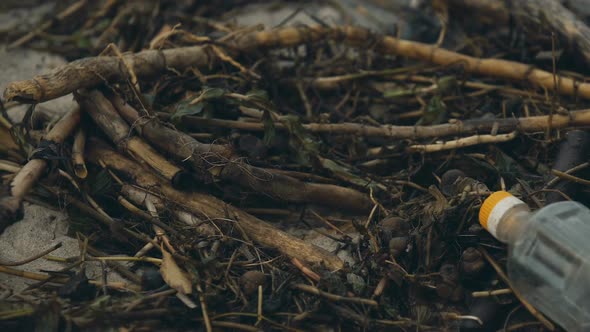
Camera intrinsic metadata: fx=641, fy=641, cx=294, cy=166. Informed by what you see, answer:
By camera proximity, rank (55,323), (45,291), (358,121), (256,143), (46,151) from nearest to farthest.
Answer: (55,323) < (45,291) < (46,151) < (256,143) < (358,121)

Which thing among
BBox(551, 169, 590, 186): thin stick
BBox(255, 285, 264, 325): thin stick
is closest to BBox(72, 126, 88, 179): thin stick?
BBox(255, 285, 264, 325): thin stick

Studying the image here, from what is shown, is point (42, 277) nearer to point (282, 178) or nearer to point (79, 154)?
point (79, 154)

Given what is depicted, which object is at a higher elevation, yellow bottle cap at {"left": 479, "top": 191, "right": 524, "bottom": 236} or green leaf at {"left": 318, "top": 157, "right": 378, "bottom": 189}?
yellow bottle cap at {"left": 479, "top": 191, "right": 524, "bottom": 236}

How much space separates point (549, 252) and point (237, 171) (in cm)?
104

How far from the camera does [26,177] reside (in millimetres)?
2059

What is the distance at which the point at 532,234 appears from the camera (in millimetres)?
1893

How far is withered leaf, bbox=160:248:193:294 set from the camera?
1964 millimetres

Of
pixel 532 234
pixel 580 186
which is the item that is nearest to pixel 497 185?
pixel 580 186

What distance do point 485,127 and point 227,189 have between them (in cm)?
102

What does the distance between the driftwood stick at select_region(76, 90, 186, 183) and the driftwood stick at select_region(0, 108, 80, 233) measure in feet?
0.24

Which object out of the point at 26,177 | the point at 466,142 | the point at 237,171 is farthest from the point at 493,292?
the point at 26,177

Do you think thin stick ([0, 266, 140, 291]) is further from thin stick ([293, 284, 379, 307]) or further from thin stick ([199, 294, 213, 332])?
thin stick ([293, 284, 379, 307])

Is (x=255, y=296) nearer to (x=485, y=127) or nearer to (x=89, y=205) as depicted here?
(x=89, y=205)

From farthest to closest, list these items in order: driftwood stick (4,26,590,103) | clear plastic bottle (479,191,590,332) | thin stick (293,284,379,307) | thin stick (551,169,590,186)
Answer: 1. driftwood stick (4,26,590,103)
2. thin stick (551,169,590,186)
3. thin stick (293,284,379,307)
4. clear plastic bottle (479,191,590,332)
